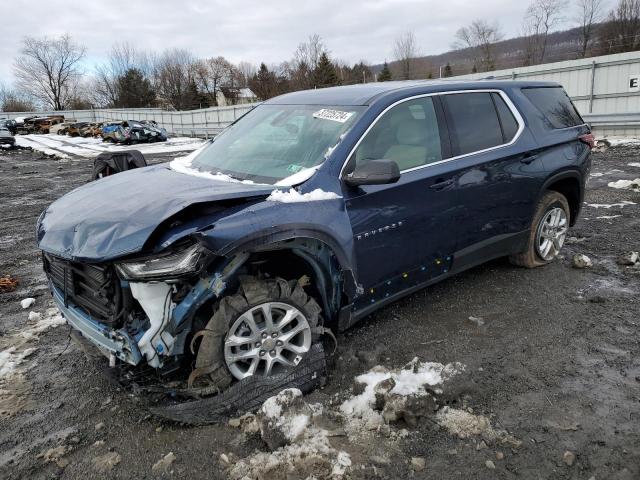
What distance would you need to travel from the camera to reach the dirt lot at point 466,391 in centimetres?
260

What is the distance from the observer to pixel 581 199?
17.5 feet

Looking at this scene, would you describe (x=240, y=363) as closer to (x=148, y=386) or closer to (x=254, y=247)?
(x=148, y=386)

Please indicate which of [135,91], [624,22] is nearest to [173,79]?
[135,91]

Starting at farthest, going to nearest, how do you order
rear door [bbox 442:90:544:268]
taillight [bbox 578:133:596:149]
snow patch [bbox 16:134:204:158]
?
snow patch [bbox 16:134:204:158] → taillight [bbox 578:133:596:149] → rear door [bbox 442:90:544:268]

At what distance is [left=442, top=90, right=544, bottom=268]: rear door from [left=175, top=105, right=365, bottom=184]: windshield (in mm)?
1030

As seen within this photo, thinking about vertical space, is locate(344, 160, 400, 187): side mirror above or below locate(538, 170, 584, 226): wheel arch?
above

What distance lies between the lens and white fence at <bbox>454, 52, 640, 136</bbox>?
16141 mm

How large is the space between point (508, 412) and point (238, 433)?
1560mm

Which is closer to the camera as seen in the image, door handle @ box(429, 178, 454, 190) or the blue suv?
the blue suv

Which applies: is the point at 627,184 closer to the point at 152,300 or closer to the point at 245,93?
the point at 152,300

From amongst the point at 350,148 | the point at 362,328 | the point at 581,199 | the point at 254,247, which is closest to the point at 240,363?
the point at 254,247

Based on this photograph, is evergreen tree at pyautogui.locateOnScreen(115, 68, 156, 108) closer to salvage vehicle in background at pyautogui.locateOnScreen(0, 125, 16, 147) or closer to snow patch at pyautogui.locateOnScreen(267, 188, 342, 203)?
salvage vehicle in background at pyautogui.locateOnScreen(0, 125, 16, 147)

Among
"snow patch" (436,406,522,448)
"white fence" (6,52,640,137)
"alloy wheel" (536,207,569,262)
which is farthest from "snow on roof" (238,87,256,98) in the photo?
"snow patch" (436,406,522,448)

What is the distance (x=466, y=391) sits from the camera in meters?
3.15
